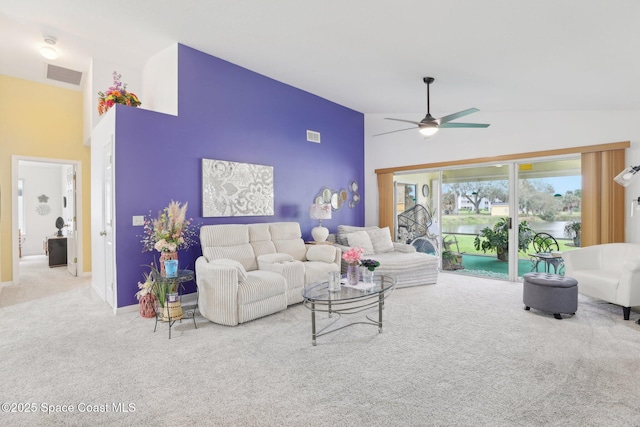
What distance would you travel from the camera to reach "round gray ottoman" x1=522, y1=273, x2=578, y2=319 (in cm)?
359

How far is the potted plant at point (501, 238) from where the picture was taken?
18.1 feet

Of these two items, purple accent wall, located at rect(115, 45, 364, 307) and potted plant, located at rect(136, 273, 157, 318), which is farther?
purple accent wall, located at rect(115, 45, 364, 307)

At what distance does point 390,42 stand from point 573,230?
4097mm

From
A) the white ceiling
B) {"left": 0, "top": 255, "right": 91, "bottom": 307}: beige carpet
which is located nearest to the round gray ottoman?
the white ceiling

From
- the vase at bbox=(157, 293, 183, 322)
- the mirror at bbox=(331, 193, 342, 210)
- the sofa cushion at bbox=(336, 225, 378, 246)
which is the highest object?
the mirror at bbox=(331, 193, 342, 210)

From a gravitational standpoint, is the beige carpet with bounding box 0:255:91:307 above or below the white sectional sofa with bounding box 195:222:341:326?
below

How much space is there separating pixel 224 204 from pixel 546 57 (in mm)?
4008

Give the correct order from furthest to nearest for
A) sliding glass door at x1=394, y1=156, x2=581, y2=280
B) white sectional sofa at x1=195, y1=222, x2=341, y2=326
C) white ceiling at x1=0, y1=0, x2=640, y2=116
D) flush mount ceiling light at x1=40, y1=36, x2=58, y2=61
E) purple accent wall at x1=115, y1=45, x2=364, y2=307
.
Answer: sliding glass door at x1=394, y1=156, x2=581, y2=280
flush mount ceiling light at x1=40, y1=36, x2=58, y2=61
purple accent wall at x1=115, y1=45, x2=364, y2=307
white sectional sofa at x1=195, y1=222, x2=341, y2=326
white ceiling at x1=0, y1=0, x2=640, y2=116

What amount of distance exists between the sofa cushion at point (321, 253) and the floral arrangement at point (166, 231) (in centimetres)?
167

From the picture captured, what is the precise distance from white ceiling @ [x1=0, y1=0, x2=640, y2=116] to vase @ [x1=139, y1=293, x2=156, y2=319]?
2.98m

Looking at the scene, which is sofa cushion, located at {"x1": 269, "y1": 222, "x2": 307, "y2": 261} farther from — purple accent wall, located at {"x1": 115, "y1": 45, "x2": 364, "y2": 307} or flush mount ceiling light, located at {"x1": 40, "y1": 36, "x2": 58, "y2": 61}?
flush mount ceiling light, located at {"x1": 40, "y1": 36, "x2": 58, "y2": 61}

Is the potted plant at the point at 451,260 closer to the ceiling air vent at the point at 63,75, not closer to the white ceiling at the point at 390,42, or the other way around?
the white ceiling at the point at 390,42

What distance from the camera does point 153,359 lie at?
8.77 feet

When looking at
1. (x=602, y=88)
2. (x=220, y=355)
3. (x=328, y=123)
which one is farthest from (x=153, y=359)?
(x=602, y=88)
